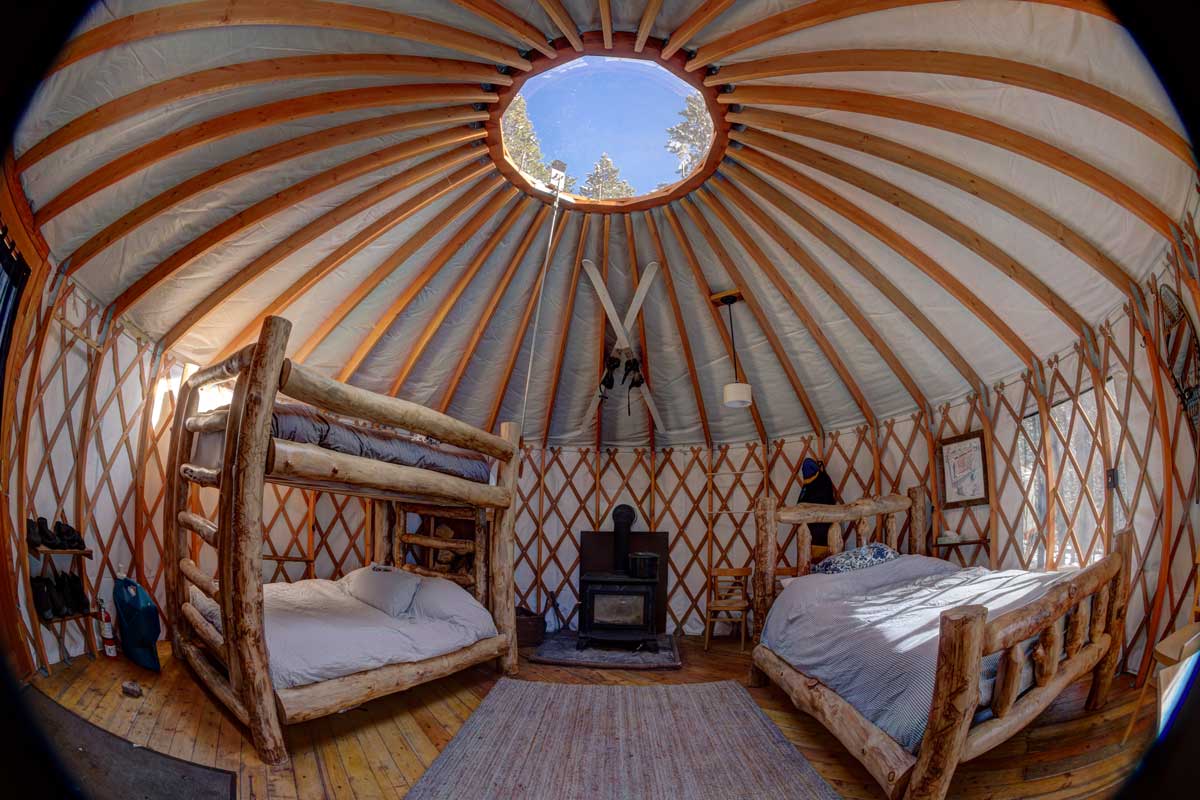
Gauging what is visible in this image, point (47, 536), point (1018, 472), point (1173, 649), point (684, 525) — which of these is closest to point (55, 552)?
point (47, 536)

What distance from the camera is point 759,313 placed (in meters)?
3.77

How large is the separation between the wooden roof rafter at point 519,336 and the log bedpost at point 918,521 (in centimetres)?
302

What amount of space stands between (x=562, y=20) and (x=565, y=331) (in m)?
2.27

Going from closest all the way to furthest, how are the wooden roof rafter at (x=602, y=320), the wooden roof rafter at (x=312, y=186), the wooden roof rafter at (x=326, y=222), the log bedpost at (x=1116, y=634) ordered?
1. the log bedpost at (x=1116, y=634)
2. the wooden roof rafter at (x=312, y=186)
3. the wooden roof rafter at (x=326, y=222)
4. the wooden roof rafter at (x=602, y=320)

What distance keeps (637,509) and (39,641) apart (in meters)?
4.52

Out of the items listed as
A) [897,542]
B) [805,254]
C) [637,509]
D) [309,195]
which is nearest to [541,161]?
[309,195]

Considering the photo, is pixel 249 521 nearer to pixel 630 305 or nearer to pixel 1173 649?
pixel 1173 649

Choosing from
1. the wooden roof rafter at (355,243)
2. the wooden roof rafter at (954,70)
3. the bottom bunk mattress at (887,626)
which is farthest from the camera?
the wooden roof rafter at (355,243)

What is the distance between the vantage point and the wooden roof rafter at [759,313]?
328 centimetres

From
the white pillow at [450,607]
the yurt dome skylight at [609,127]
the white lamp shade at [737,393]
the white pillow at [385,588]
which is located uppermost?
the yurt dome skylight at [609,127]

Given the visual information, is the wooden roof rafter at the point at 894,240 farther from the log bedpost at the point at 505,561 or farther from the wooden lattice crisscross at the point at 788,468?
the log bedpost at the point at 505,561

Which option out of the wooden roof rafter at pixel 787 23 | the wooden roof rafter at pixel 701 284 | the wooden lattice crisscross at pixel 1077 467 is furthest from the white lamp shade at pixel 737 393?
the wooden roof rafter at pixel 787 23

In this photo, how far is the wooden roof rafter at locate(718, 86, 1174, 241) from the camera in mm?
1840

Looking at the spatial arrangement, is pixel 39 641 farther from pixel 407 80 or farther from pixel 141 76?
pixel 407 80
